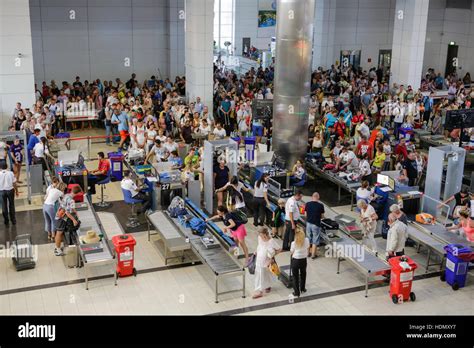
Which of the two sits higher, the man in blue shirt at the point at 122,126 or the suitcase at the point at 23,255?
the man in blue shirt at the point at 122,126

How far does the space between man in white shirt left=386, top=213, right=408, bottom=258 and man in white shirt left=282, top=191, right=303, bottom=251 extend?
184cm

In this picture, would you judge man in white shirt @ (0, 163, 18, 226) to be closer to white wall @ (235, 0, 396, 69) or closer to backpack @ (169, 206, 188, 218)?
backpack @ (169, 206, 188, 218)

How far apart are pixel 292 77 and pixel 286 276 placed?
24.1 feet

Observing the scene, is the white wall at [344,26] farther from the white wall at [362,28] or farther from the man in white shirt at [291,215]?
the man in white shirt at [291,215]

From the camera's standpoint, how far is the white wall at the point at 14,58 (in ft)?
60.7

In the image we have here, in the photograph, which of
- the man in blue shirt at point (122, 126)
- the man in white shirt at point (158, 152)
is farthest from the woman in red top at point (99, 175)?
the man in blue shirt at point (122, 126)

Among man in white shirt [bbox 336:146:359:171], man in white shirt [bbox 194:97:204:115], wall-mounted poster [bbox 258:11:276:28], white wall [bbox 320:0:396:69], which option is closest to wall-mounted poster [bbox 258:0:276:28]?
wall-mounted poster [bbox 258:11:276:28]

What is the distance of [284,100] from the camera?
1675 centimetres

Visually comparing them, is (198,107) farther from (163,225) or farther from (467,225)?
(467,225)

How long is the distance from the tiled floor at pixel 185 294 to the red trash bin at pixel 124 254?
150mm

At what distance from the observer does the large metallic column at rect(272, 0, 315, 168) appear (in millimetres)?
15992

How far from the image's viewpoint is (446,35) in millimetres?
33438
